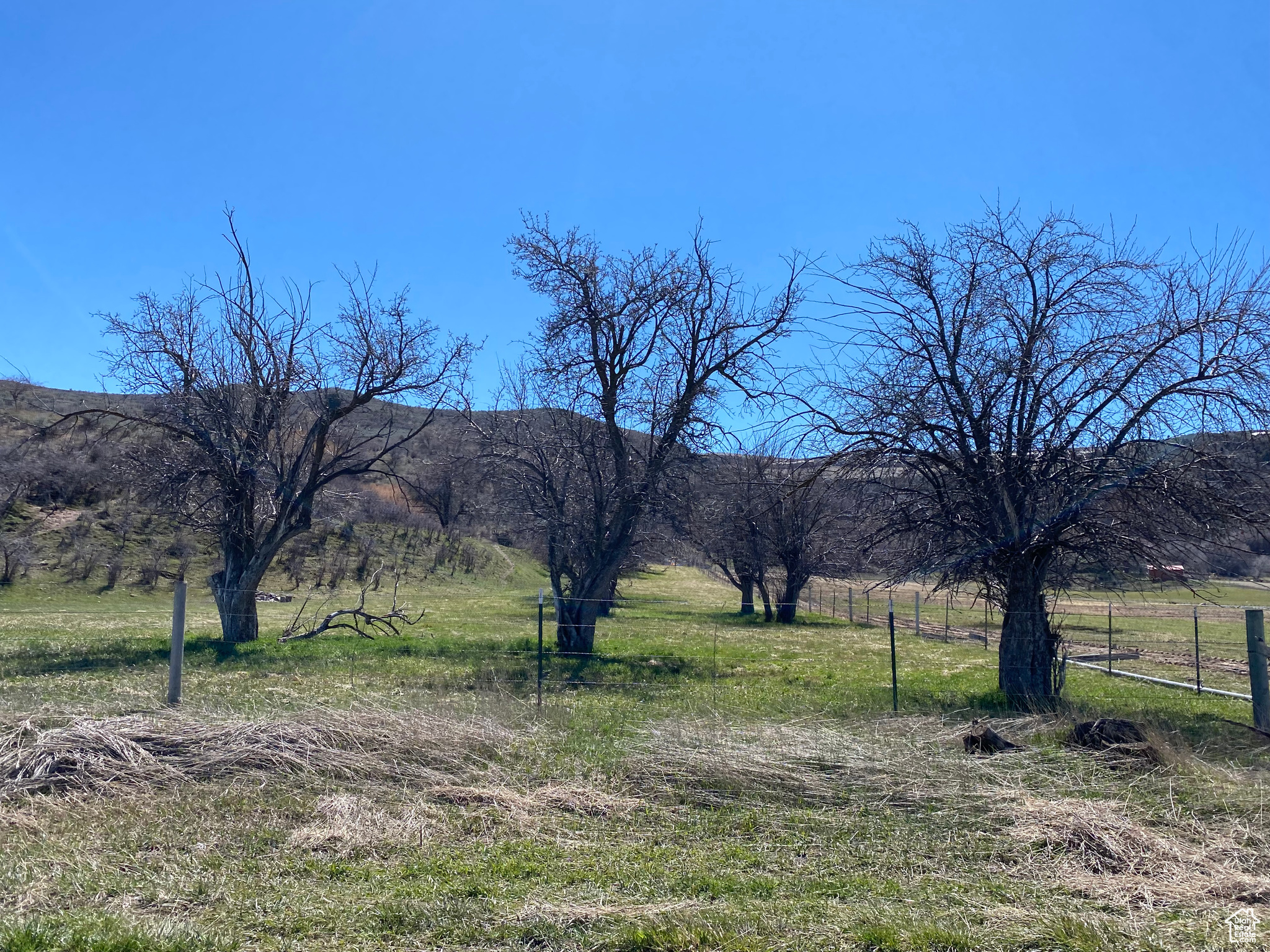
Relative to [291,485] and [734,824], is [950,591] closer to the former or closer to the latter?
[734,824]

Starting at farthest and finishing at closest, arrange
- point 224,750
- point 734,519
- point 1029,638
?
1. point 734,519
2. point 1029,638
3. point 224,750

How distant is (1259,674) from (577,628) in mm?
12602

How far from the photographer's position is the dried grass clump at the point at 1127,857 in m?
5.09

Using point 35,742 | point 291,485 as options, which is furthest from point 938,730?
point 291,485

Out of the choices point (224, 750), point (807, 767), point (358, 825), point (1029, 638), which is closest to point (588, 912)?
point (358, 825)

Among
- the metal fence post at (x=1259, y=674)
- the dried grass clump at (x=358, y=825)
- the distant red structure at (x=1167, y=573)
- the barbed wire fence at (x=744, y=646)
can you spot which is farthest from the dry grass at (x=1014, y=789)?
the distant red structure at (x=1167, y=573)

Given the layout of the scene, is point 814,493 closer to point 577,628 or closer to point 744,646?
point 577,628

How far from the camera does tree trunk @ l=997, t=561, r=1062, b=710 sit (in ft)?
42.5

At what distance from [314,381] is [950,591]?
44.8 feet

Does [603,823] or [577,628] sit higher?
[577,628]

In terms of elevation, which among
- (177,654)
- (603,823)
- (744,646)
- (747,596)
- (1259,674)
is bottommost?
(744,646)

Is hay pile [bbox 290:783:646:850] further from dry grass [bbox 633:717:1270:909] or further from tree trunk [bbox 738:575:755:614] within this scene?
tree trunk [bbox 738:575:755:614]

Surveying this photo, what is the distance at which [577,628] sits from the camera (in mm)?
19594

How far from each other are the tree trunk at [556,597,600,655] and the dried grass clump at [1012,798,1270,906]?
1346 cm
